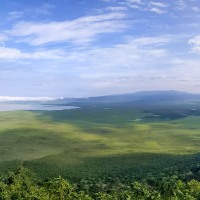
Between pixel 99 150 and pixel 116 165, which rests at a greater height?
pixel 99 150

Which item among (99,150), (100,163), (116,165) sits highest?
(99,150)

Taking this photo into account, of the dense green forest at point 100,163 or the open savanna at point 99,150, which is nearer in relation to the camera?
the dense green forest at point 100,163

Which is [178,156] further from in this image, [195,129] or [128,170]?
[195,129]

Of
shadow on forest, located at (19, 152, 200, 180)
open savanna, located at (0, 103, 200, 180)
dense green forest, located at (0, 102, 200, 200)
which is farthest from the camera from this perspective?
open savanna, located at (0, 103, 200, 180)

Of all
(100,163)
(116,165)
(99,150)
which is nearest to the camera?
(116,165)

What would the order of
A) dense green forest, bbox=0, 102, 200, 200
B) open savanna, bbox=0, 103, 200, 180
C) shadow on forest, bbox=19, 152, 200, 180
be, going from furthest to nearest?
1. open savanna, bbox=0, 103, 200, 180
2. shadow on forest, bbox=19, 152, 200, 180
3. dense green forest, bbox=0, 102, 200, 200

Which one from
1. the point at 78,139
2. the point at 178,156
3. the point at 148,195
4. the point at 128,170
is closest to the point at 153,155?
the point at 178,156

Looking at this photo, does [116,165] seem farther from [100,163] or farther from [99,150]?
[99,150]

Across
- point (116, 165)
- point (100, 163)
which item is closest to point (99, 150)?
point (100, 163)

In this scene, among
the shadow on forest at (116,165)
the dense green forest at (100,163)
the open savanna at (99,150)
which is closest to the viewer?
the dense green forest at (100,163)

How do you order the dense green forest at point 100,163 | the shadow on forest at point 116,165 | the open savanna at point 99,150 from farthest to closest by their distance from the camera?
the open savanna at point 99,150, the shadow on forest at point 116,165, the dense green forest at point 100,163

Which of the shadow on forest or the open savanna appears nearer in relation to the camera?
the shadow on forest
